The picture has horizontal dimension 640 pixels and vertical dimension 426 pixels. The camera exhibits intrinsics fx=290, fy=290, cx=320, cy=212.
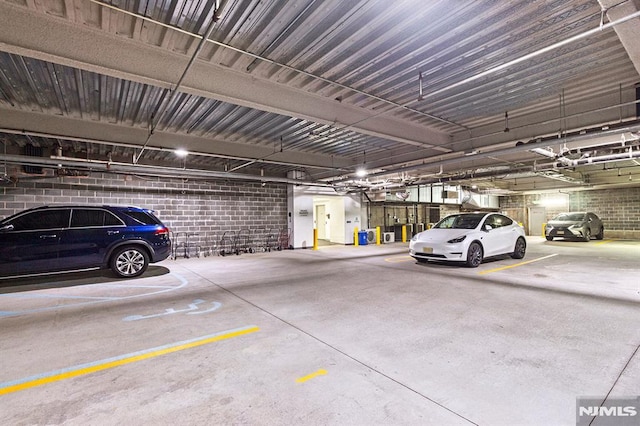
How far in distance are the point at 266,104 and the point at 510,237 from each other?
24.4 feet

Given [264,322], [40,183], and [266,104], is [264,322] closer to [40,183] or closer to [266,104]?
[266,104]

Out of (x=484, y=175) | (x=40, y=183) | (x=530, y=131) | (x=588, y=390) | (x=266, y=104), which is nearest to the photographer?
(x=588, y=390)

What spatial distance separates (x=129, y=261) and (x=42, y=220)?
5.41ft

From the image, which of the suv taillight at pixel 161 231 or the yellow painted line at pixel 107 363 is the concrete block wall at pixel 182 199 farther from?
the yellow painted line at pixel 107 363

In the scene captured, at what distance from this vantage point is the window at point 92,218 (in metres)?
5.78

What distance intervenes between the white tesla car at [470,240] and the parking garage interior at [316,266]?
0.37 meters

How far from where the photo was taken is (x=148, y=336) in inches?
122

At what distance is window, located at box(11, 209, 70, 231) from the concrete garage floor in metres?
1.12

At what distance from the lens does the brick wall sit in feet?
51.6

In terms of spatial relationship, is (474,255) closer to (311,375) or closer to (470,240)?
(470,240)

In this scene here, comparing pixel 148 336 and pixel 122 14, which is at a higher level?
pixel 122 14

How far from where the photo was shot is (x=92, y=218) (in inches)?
234

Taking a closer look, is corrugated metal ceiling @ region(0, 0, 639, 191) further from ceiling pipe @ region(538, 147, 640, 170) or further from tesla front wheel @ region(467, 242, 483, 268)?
ceiling pipe @ region(538, 147, 640, 170)

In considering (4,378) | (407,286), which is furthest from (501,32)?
(4,378)
